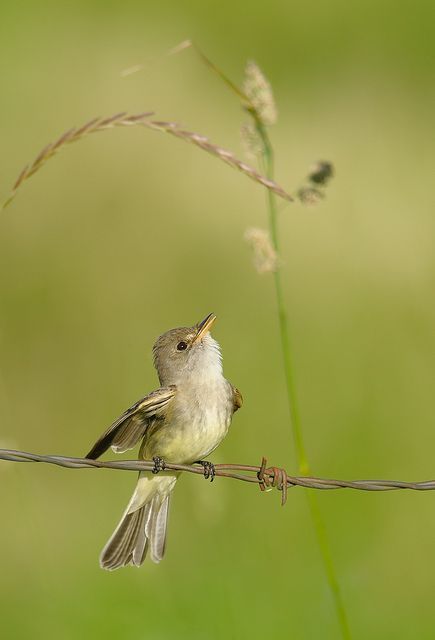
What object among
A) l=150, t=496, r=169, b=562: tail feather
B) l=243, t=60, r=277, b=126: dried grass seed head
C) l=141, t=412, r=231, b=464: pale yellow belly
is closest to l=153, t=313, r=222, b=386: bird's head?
l=141, t=412, r=231, b=464: pale yellow belly

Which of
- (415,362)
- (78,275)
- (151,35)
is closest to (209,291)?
(78,275)

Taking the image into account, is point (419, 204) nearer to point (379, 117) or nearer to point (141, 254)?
point (379, 117)

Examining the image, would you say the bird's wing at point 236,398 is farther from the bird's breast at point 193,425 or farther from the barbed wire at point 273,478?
the barbed wire at point 273,478

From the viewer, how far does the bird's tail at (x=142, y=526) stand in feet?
19.8

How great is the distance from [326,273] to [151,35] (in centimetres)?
565

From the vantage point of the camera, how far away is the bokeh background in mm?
8062

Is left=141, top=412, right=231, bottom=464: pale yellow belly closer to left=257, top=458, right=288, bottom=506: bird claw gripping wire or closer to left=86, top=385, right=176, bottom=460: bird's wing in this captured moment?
left=86, top=385, right=176, bottom=460: bird's wing

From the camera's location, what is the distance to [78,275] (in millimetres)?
11734

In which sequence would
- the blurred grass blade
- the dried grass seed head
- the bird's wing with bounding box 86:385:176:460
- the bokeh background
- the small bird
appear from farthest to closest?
the bokeh background, the small bird, the bird's wing with bounding box 86:385:176:460, the dried grass seed head, the blurred grass blade

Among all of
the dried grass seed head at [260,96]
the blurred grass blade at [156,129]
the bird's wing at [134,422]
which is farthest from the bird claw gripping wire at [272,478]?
the dried grass seed head at [260,96]

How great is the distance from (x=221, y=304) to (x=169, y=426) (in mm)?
5369

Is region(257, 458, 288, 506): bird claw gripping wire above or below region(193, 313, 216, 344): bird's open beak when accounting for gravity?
below

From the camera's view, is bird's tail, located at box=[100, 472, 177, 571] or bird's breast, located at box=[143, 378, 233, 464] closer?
bird's breast, located at box=[143, 378, 233, 464]

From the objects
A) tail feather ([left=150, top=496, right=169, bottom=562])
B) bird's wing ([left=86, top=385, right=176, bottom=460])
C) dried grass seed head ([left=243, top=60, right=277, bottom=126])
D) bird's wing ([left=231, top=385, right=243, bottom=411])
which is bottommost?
tail feather ([left=150, top=496, right=169, bottom=562])
